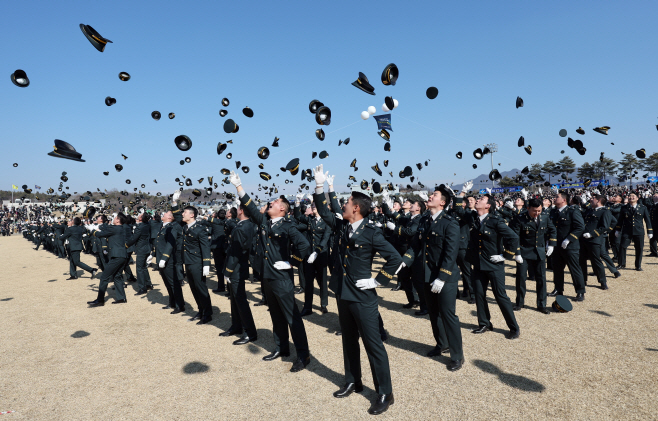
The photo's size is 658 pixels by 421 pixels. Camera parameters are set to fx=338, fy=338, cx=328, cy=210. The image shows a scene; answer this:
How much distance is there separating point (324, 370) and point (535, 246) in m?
5.62

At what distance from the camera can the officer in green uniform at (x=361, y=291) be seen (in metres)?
4.04

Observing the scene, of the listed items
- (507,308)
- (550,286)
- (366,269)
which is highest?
(366,269)

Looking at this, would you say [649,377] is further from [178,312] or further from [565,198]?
[178,312]

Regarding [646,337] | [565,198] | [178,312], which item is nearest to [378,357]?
[646,337]

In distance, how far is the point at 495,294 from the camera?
6043 mm

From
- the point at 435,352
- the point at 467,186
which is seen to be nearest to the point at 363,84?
the point at 467,186

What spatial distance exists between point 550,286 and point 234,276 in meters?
8.63

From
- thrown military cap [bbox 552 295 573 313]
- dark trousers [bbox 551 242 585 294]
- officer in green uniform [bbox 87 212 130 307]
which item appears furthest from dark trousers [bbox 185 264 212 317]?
dark trousers [bbox 551 242 585 294]

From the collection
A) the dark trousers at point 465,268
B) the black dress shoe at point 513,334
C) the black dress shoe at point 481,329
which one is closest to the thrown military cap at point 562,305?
the dark trousers at point 465,268

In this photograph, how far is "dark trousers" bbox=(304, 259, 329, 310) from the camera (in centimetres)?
812

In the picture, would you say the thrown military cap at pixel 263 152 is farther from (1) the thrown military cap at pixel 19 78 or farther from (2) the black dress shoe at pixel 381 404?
(2) the black dress shoe at pixel 381 404

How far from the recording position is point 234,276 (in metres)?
6.45

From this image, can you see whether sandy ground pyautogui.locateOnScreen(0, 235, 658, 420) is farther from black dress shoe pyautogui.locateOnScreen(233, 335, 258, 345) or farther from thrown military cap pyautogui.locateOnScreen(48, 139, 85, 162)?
thrown military cap pyautogui.locateOnScreen(48, 139, 85, 162)

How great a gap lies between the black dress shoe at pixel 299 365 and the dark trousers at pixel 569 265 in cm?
653
